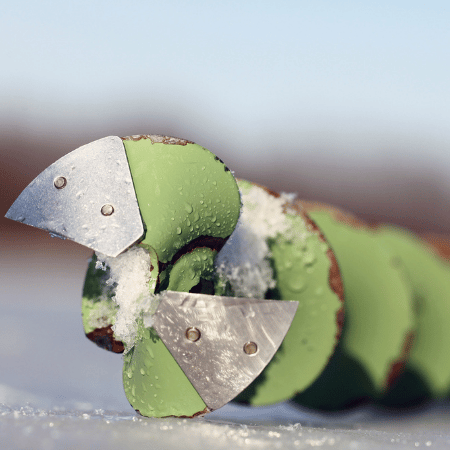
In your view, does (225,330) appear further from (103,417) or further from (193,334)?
(103,417)

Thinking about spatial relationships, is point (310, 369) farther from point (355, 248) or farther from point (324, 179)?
point (324, 179)

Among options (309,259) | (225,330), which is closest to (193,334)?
(225,330)

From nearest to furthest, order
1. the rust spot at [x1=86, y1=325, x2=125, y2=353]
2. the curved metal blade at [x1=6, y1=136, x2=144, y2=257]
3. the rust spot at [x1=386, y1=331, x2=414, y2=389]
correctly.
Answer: the curved metal blade at [x1=6, y1=136, x2=144, y2=257] < the rust spot at [x1=86, y1=325, x2=125, y2=353] < the rust spot at [x1=386, y1=331, x2=414, y2=389]

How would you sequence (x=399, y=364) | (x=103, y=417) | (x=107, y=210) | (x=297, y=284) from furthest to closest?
1. (x=399, y=364)
2. (x=297, y=284)
3. (x=103, y=417)
4. (x=107, y=210)

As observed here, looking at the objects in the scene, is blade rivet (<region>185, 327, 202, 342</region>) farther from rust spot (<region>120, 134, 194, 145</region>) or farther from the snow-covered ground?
rust spot (<region>120, 134, 194, 145</region>)

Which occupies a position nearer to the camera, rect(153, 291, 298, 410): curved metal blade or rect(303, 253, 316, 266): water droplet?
rect(153, 291, 298, 410): curved metal blade

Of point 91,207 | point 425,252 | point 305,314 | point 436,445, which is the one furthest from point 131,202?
point 425,252

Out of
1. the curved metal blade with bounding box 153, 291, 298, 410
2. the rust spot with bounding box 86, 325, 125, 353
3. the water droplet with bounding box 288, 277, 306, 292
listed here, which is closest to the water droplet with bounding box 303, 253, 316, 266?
the water droplet with bounding box 288, 277, 306, 292
